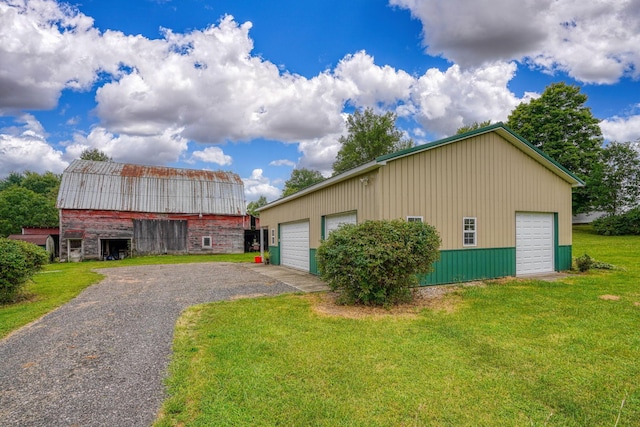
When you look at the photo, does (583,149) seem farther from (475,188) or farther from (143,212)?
(143,212)

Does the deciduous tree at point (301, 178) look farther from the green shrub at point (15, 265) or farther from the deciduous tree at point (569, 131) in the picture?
the green shrub at point (15, 265)

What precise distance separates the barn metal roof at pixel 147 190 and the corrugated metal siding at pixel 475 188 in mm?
20286

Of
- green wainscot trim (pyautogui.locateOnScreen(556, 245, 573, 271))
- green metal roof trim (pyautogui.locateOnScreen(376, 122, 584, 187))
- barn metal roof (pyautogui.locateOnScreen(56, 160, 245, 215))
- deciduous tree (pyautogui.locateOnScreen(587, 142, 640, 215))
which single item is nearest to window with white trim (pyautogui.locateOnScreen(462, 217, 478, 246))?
green metal roof trim (pyautogui.locateOnScreen(376, 122, 584, 187))

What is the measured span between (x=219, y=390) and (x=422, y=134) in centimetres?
3691

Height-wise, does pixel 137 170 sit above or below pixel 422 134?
below

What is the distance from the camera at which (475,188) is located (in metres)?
9.58

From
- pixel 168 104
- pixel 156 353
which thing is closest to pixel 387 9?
pixel 156 353

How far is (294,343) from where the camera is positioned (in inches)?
178

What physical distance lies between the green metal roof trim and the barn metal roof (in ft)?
67.0

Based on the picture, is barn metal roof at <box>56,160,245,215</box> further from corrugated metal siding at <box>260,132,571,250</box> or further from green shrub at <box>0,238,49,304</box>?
corrugated metal siding at <box>260,132,571,250</box>

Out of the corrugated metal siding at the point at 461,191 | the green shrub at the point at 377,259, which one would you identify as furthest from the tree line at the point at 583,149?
the green shrub at the point at 377,259

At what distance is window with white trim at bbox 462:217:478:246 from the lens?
30.8 ft

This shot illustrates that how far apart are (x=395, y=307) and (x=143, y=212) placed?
22.8 meters

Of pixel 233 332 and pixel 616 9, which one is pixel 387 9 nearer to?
pixel 616 9
